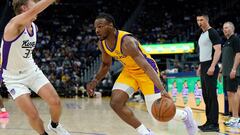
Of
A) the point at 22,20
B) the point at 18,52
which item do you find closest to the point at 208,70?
the point at 18,52

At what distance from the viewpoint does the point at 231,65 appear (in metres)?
7.63

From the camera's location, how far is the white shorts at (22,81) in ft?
15.5

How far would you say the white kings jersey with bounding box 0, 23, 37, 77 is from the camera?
15.2ft

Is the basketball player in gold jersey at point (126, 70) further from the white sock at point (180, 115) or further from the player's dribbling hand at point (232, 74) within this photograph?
the player's dribbling hand at point (232, 74)

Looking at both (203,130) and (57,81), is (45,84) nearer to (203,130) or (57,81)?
(203,130)

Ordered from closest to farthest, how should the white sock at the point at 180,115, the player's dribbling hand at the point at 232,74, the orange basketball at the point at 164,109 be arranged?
1. the orange basketball at the point at 164,109
2. the white sock at the point at 180,115
3. the player's dribbling hand at the point at 232,74

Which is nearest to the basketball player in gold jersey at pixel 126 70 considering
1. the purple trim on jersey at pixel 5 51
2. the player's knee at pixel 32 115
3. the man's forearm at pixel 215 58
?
the player's knee at pixel 32 115

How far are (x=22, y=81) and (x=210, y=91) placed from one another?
3220 millimetres

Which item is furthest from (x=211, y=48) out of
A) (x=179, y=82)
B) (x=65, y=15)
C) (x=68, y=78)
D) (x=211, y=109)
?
(x=65, y=15)

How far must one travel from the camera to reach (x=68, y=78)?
70.2 feet

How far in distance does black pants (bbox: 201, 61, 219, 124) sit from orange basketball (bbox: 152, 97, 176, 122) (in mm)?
2109

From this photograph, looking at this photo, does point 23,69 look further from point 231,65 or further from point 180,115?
point 231,65

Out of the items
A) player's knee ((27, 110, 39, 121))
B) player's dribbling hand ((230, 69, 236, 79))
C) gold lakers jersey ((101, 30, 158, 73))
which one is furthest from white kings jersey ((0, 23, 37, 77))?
player's dribbling hand ((230, 69, 236, 79))

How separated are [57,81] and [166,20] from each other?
1067 centimetres
